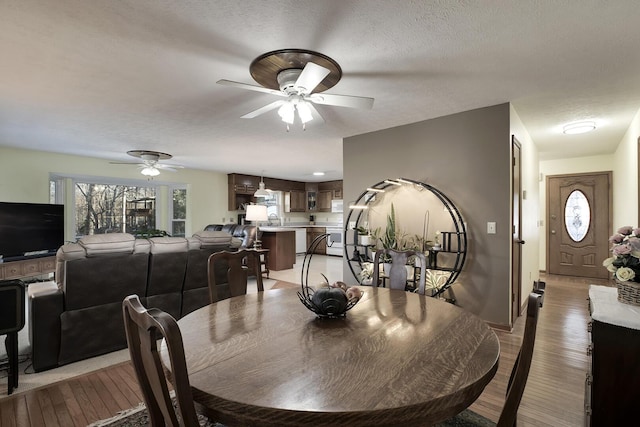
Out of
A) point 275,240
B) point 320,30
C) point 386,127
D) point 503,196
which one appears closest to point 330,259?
point 275,240

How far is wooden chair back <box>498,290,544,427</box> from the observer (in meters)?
0.91

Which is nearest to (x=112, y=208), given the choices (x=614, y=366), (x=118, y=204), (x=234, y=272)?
(x=118, y=204)

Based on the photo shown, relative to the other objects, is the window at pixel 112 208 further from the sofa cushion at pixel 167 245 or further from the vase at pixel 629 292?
the vase at pixel 629 292

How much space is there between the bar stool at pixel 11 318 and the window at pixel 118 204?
134 inches

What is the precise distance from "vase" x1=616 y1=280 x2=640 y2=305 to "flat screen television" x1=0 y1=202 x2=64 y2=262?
6.59 m

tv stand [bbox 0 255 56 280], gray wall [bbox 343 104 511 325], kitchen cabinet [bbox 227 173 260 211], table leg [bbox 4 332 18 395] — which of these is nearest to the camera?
table leg [bbox 4 332 18 395]

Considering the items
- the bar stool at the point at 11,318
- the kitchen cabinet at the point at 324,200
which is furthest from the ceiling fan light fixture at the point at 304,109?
the kitchen cabinet at the point at 324,200

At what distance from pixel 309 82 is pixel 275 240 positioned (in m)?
5.09

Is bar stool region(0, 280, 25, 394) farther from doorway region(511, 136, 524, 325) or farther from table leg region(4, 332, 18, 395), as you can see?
doorway region(511, 136, 524, 325)

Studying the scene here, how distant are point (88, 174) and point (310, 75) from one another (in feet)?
19.5

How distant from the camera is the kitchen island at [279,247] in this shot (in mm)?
6840

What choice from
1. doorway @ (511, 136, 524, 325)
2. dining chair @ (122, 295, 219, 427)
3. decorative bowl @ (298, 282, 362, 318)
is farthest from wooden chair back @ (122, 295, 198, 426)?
doorway @ (511, 136, 524, 325)

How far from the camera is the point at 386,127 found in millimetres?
4023

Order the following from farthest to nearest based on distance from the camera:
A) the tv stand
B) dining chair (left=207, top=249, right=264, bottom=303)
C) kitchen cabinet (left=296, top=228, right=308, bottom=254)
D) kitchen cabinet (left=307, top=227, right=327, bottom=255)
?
kitchen cabinet (left=307, top=227, right=327, bottom=255) → kitchen cabinet (left=296, top=228, right=308, bottom=254) → the tv stand → dining chair (left=207, top=249, right=264, bottom=303)
